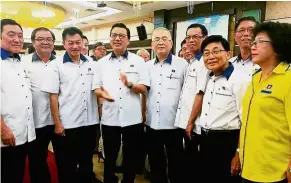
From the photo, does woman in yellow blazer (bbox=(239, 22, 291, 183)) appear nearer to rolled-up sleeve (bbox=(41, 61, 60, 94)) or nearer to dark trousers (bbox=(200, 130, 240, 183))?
dark trousers (bbox=(200, 130, 240, 183))

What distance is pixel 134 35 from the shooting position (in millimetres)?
Result: 9086

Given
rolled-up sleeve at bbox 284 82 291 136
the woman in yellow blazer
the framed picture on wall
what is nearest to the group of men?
the woman in yellow blazer

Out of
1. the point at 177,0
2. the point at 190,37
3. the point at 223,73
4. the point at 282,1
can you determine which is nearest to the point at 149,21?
the point at 177,0

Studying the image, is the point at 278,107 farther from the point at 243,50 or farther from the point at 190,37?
the point at 190,37

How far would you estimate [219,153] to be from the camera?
1894 millimetres

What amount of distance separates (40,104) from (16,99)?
410 mm

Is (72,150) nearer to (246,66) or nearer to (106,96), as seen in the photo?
(106,96)

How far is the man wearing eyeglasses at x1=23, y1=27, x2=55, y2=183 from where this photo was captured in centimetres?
223

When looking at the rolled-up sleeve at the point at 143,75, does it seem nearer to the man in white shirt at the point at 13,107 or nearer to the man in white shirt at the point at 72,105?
the man in white shirt at the point at 72,105

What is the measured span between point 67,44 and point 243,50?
1476 millimetres

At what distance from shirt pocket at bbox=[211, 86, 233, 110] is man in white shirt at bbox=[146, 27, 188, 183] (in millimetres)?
569

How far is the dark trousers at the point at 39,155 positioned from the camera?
2271 millimetres

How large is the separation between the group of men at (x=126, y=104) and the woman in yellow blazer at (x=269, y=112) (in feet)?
1.17

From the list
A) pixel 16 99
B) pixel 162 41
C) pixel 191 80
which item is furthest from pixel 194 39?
pixel 16 99
